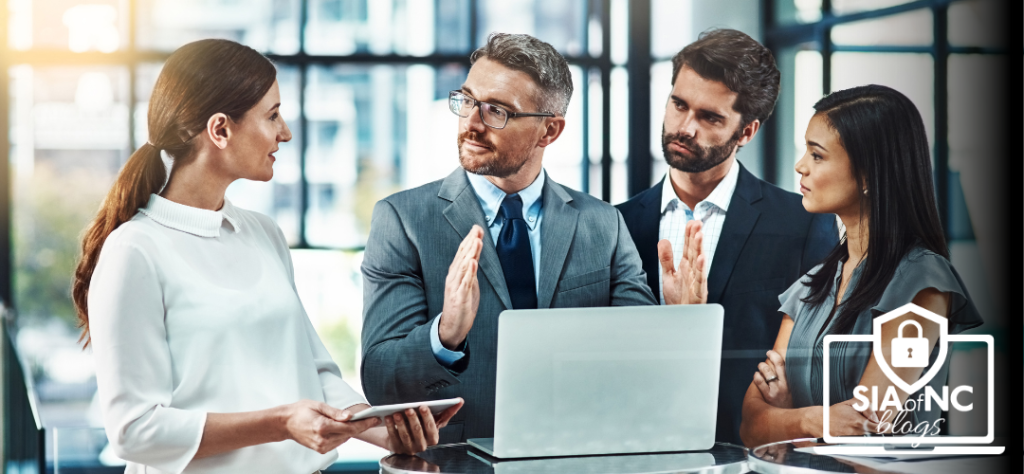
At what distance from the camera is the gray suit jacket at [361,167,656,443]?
8.07 ft

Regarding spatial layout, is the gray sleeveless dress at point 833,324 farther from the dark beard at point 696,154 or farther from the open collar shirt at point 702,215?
the dark beard at point 696,154

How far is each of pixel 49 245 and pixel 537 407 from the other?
1.50 meters

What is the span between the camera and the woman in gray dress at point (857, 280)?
2.68 metres

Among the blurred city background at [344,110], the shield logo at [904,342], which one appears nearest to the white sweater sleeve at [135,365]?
the blurred city background at [344,110]

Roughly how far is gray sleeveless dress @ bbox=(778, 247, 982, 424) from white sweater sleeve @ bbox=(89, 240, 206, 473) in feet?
5.89

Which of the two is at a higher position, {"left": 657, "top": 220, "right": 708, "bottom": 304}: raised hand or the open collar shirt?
the open collar shirt

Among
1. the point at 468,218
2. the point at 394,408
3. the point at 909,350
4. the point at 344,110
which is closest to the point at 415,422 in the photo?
the point at 394,408

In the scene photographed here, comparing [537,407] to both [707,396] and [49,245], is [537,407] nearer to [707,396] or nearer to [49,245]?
[707,396]

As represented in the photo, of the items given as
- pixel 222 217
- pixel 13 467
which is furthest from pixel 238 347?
pixel 13 467

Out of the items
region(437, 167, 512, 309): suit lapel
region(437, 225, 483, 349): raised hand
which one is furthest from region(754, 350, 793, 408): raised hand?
region(437, 225, 483, 349): raised hand

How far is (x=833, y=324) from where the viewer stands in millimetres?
2695

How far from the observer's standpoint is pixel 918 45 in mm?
2826

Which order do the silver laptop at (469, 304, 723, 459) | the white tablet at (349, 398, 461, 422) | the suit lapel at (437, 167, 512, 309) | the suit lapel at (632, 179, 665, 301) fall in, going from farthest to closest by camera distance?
the suit lapel at (632, 179, 665, 301), the suit lapel at (437, 167, 512, 309), the silver laptop at (469, 304, 723, 459), the white tablet at (349, 398, 461, 422)

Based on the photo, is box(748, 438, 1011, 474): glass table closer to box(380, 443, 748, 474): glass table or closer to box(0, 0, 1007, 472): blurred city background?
box(380, 443, 748, 474): glass table
